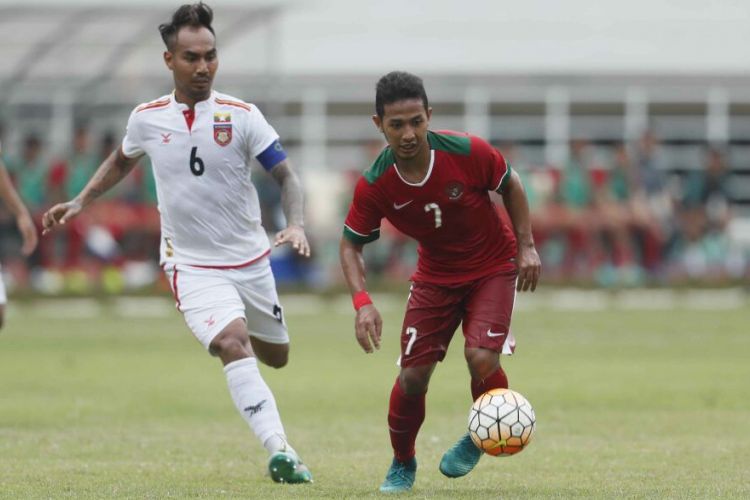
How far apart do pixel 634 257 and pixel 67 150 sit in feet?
33.3

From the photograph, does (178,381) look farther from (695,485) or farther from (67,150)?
(67,150)

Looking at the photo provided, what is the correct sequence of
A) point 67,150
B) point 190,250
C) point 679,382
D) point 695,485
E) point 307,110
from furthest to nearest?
point 307,110 < point 67,150 < point 679,382 < point 190,250 < point 695,485

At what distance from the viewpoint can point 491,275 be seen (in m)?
9.08

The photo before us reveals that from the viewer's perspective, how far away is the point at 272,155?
9.69 metres

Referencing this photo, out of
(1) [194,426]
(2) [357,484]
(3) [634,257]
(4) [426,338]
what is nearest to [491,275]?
(4) [426,338]

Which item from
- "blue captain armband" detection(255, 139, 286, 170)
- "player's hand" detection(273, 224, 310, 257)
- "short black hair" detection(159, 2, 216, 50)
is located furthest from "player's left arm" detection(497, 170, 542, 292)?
"short black hair" detection(159, 2, 216, 50)

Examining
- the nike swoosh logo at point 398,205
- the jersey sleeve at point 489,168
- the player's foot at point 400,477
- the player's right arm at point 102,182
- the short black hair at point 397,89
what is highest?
the short black hair at point 397,89

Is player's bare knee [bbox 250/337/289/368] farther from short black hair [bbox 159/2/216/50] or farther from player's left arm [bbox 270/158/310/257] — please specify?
short black hair [bbox 159/2/216/50]

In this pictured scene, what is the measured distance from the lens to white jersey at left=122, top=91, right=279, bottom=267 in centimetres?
966

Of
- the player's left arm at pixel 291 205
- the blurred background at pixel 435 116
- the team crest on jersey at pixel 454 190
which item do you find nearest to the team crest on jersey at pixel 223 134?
the player's left arm at pixel 291 205

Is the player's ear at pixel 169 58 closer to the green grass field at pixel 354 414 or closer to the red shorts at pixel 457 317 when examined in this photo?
the red shorts at pixel 457 317

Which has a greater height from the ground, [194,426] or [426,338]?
[426,338]

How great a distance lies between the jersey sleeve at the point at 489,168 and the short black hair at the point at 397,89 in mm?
420

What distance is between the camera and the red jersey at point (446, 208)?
886cm
